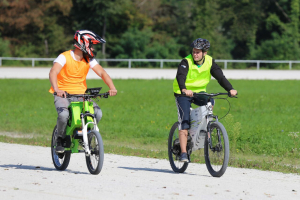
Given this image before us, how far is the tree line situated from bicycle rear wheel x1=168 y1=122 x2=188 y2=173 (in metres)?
42.9

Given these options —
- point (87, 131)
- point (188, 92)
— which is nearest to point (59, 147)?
point (87, 131)

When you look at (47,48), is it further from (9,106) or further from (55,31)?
(9,106)

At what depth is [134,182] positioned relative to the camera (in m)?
7.60

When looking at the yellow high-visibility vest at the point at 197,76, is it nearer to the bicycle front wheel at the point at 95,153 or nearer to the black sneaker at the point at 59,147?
the bicycle front wheel at the point at 95,153

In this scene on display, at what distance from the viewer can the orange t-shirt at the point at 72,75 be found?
27.3 feet

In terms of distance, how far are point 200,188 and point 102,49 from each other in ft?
161

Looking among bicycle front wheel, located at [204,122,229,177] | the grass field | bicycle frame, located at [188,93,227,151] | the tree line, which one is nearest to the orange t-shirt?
bicycle frame, located at [188,93,227,151]

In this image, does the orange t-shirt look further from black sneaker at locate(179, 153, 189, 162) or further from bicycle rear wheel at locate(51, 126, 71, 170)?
black sneaker at locate(179, 153, 189, 162)

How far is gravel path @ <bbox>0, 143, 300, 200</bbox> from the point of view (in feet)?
22.1

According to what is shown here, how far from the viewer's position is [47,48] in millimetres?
55438

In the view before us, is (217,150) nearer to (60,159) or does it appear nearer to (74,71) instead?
(74,71)

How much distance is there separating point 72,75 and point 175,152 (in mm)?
1814

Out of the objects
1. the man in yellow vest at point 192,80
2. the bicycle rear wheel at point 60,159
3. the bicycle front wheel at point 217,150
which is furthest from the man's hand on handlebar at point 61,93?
the bicycle front wheel at point 217,150

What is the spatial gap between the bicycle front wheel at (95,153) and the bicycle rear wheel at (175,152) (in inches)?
49.0
